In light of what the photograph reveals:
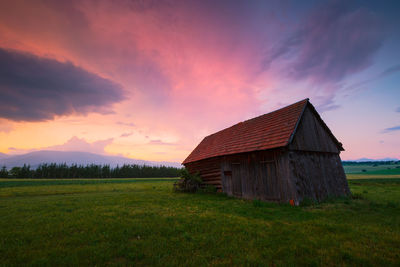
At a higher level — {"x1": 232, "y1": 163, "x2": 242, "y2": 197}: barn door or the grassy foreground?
{"x1": 232, "y1": 163, "x2": 242, "y2": 197}: barn door

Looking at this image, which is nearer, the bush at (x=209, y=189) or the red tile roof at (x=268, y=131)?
the red tile roof at (x=268, y=131)

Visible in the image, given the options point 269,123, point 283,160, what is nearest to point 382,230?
point 283,160

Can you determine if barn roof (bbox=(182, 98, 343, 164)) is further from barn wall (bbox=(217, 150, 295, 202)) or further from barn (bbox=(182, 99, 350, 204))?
barn wall (bbox=(217, 150, 295, 202))

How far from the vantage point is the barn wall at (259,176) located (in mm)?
11109

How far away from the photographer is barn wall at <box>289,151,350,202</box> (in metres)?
10.9

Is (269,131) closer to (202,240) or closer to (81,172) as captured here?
(202,240)

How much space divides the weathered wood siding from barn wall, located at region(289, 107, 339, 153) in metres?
7.58

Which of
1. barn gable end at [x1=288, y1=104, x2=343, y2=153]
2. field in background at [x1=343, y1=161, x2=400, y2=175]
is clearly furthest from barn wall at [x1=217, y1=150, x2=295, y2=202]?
field in background at [x1=343, y1=161, x2=400, y2=175]

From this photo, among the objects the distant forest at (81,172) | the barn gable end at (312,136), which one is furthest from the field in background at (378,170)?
the distant forest at (81,172)

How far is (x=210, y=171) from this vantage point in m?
18.6

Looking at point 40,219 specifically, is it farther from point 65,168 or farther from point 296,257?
point 65,168

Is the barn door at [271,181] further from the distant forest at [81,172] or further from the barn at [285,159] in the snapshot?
the distant forest at [81,172]

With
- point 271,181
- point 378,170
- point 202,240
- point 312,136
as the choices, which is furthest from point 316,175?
point 378,170

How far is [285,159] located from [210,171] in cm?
899
